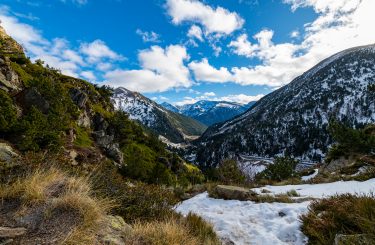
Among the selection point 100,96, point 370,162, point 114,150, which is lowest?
point 114,150

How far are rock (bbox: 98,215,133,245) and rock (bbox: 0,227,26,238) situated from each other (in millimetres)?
1232

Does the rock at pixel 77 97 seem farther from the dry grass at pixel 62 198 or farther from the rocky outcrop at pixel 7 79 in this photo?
the dry grass at pixel 62 198

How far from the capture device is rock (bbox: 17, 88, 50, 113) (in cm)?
3142

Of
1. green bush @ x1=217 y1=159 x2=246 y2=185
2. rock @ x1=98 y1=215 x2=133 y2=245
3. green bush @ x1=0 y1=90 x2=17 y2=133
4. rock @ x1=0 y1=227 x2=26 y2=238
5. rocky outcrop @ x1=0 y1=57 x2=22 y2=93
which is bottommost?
green bush @ x1=217 y1=159 x2=246 y2=185

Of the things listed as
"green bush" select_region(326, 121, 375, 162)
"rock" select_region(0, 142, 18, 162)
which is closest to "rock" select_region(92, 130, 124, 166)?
"green bush" select_region(326, 121, 375, 162)

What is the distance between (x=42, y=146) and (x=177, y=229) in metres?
25.7

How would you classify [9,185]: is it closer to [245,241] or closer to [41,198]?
[41,198]

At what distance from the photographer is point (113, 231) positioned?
15.9 ft

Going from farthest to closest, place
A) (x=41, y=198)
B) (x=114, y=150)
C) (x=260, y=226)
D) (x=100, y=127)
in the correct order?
(x=100, y=127), (x=114, y=150), (x=260, y=226), (x=41, y=198)

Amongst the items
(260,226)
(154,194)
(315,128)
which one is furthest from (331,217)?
(315,128)

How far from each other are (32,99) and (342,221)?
116 ft

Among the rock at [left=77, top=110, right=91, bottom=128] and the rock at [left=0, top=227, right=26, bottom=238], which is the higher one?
the rock at [left=77, top=110, right=91, bottom=128]

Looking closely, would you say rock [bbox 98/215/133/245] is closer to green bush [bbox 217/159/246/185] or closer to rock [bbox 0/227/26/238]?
rock [bbox 0/227/26/238]

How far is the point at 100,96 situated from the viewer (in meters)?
74.8
